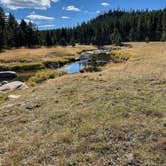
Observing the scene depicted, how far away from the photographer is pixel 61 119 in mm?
13203

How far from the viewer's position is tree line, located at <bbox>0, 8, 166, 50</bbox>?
79500 mm

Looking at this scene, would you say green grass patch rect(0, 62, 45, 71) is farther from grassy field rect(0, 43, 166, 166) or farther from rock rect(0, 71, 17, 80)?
grassy field rect(0, 43, 166, 166)

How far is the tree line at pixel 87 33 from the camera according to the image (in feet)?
261

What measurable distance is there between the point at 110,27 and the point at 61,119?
403 ft

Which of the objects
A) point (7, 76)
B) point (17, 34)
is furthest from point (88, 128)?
point (17, 34)

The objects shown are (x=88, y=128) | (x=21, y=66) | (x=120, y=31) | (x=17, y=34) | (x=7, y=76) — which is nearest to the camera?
(x=88, y=128)

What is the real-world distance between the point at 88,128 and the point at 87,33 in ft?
401

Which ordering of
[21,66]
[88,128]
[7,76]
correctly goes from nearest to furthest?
[88,128]
[7,76]
[21,66]

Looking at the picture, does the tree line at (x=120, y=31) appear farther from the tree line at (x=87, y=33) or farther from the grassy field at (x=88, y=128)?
the grassy field at (x=88, y=128)

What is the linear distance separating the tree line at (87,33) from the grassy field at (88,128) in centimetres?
5814

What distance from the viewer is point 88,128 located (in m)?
11.8

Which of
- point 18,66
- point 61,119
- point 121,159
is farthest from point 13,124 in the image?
point 18,66

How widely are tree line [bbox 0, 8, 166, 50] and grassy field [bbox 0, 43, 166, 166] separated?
5814cm

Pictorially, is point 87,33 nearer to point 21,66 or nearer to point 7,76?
point 21,66
